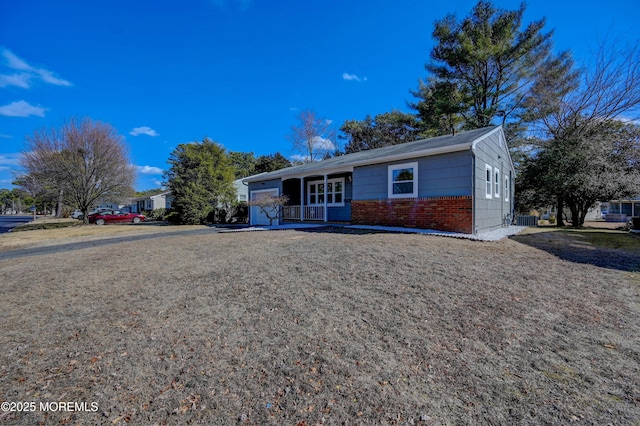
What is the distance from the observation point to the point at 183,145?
20.8 m

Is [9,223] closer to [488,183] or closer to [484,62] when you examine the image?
[488,183]

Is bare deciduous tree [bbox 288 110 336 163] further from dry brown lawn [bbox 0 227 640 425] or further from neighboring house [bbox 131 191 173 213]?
dry brown lawn [bbox 0 227 640 425]

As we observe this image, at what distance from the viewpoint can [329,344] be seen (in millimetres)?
2590

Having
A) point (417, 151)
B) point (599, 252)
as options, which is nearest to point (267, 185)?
point (417, 151)

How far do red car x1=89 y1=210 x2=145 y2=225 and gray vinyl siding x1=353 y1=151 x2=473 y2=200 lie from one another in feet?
73.3

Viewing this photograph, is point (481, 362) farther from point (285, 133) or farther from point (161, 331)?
point (285, 133)

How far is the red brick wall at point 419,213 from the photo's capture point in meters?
8.99

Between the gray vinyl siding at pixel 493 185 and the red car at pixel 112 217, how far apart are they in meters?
26.2

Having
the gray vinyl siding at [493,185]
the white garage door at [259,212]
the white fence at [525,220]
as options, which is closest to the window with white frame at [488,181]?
the gray vinyl siding at [493,185]

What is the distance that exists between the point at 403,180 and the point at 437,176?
129 cm

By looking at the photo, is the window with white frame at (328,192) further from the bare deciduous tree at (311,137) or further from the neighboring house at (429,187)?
the bare deciduous tree at (311,137)

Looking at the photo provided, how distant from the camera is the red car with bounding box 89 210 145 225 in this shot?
22.2m

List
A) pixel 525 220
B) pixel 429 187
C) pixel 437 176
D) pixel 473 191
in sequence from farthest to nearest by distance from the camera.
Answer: pixel 525 220, pixel 429 187, pixel 437 176, pixel 473 191

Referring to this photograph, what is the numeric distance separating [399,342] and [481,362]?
670 millimetres
